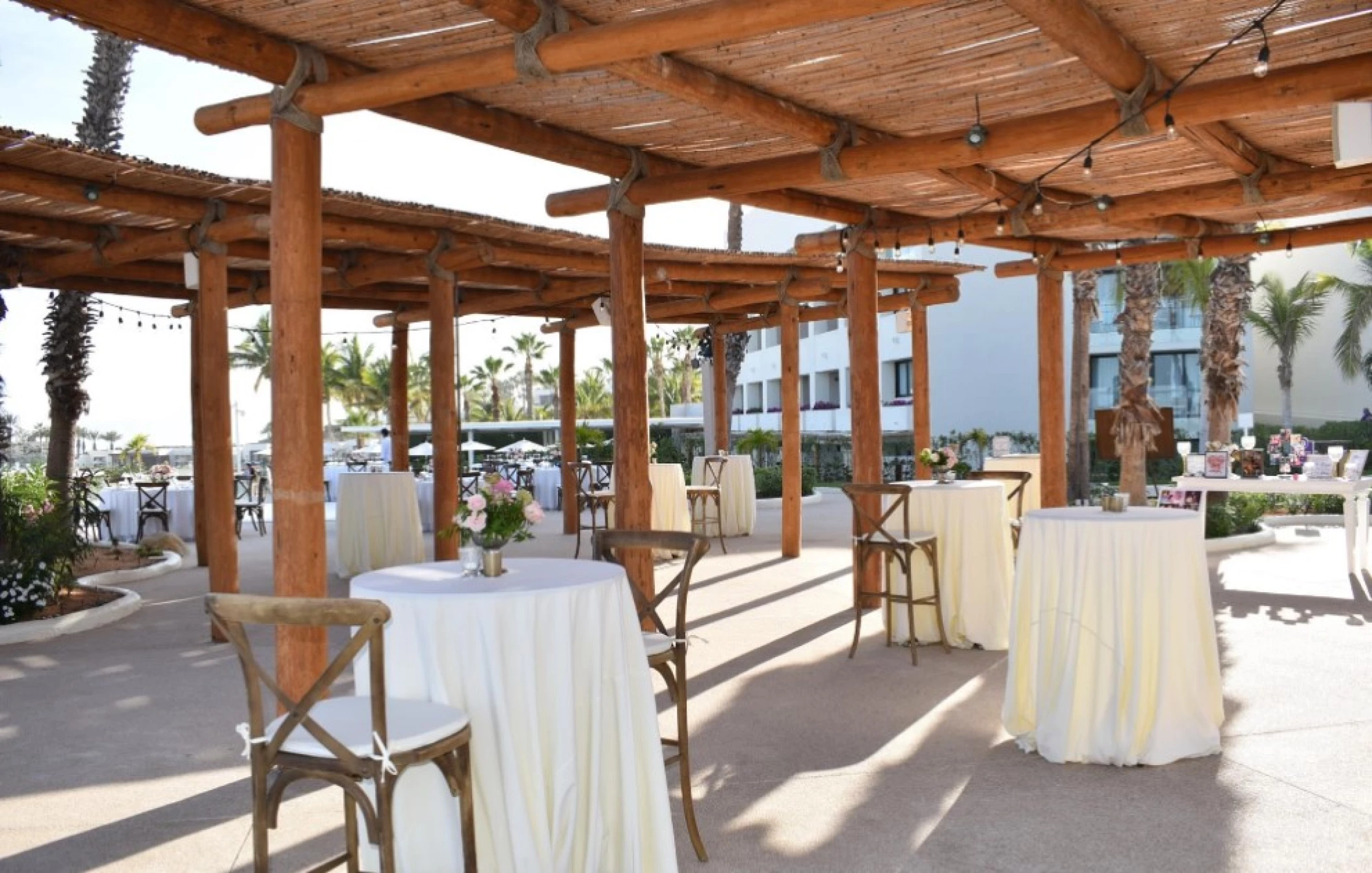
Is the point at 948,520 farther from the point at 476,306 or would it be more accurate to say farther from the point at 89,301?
the point at 89,301

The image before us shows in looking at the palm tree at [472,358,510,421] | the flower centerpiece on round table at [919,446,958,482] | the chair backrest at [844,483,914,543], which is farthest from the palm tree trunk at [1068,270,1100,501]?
the palm tree at [472,358,510,421]

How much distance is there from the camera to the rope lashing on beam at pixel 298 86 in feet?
16.3

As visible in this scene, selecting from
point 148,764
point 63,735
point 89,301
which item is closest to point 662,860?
point 148,764

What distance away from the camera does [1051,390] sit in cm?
1033

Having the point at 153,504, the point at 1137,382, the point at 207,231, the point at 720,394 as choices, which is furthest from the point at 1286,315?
the point at 207,231

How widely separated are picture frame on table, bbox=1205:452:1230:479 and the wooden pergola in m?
2.09

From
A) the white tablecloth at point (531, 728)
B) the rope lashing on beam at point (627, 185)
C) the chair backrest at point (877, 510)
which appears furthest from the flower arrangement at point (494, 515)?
the rope lashing on beam at point (627, 185)

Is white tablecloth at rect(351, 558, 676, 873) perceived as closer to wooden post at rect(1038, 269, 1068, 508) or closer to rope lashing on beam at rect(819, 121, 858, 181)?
rope lashing on beam at rect(819, 121, 858, 181)

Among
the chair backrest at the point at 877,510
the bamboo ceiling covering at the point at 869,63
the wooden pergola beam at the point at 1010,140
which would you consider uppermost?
the bamboo ceiling covering at the point at 869,63

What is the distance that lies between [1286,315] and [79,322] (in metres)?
23.9

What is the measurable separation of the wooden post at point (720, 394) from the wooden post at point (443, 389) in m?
6.13

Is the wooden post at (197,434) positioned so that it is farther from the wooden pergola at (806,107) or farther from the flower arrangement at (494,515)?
the flower arrangement at (494,515)

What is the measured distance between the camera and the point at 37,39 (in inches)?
484

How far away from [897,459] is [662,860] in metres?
17.1
